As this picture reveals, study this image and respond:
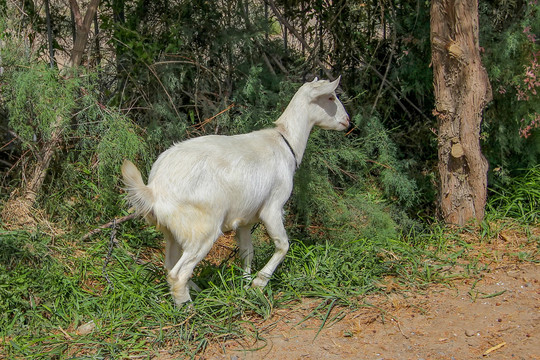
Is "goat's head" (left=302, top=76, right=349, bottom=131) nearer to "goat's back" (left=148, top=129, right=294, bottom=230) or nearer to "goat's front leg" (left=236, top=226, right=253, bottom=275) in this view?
"goat's back" (left=148, top=129, right=294, bottom=230)

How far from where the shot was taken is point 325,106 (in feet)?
17.5

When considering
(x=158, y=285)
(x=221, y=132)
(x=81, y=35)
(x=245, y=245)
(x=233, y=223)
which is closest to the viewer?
(x=233, y=223)

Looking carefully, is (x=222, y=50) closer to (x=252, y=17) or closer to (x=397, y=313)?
(x=252, y=17)

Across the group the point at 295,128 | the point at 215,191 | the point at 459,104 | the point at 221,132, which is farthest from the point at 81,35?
the point at 459,104

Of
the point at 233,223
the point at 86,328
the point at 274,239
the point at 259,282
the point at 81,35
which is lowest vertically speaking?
the point at 86,328

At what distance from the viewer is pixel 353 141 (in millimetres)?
7062

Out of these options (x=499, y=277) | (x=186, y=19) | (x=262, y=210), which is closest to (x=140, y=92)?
(x=186, y=19)

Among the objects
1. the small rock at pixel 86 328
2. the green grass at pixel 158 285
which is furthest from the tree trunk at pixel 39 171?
the small rock at pixel 86 328

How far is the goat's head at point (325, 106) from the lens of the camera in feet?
17.0

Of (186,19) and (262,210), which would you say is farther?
(186,19)

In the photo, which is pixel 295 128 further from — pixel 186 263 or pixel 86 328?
pixel 86 328

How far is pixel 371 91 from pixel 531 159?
2.06 meters

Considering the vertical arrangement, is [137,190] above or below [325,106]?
below

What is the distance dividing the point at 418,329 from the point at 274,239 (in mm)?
1276
